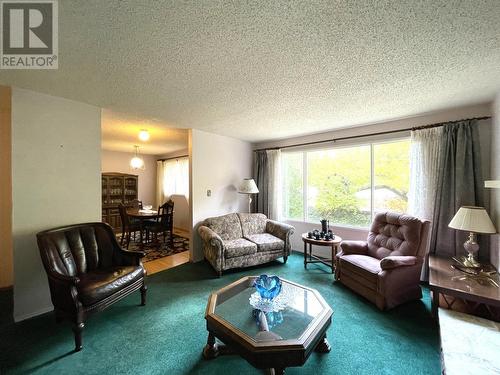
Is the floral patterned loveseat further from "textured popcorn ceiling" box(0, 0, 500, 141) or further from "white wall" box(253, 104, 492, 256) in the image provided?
"textured popcorn ceiling" box(0, 0, 500, 141)

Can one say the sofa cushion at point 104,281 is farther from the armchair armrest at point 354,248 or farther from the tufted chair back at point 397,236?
the tufted chair back at point 397,236

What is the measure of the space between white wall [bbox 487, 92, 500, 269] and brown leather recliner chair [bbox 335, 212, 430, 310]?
614 millimetres

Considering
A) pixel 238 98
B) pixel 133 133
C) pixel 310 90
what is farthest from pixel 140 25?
pixel 133 133

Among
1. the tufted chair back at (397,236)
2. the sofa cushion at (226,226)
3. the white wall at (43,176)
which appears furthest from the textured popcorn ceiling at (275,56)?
the sofa cushion at (226,226)

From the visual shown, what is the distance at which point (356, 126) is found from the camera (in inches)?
142

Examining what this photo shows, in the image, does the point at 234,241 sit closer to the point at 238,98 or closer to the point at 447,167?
the point at 238,98

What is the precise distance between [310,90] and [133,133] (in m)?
3.65

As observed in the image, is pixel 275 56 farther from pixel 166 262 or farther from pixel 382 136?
pixel 166 262

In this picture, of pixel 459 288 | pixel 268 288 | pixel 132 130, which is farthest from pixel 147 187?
pixel 459 288

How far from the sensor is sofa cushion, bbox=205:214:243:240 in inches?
147

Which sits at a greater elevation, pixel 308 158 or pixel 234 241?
pixel 308 158

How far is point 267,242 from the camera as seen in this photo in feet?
11.6

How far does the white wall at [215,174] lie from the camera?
3795mm

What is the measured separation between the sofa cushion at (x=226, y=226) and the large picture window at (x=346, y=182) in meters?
1.29
